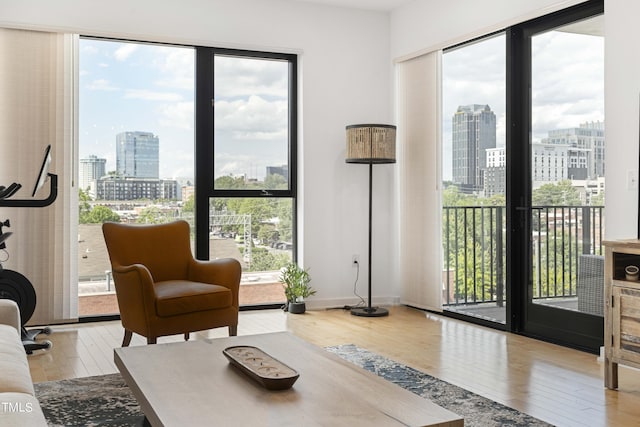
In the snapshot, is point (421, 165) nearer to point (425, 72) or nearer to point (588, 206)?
point (425, 72)

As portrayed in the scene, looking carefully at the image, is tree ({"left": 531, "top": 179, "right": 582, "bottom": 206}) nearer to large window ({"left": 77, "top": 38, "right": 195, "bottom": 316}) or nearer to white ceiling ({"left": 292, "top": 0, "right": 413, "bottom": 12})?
white ceiling ({"left": 292, "top": 0, "right": 413, "bottom": 12})

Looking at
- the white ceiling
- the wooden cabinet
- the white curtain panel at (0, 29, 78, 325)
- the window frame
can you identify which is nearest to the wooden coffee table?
the wooden cabinet

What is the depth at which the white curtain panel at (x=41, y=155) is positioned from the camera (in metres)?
4.91

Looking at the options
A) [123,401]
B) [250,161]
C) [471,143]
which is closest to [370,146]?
[471,143]

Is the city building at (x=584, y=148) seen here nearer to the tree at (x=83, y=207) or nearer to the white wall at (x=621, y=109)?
the white wall at (x=621, y=109)

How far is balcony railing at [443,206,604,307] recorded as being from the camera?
4.40 metres

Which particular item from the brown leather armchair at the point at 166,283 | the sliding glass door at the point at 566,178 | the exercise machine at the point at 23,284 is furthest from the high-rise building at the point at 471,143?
the exercise machine at the point at 23,284

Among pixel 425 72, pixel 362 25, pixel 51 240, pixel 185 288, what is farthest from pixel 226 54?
pixel 185 288

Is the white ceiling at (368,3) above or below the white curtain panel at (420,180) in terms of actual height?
above

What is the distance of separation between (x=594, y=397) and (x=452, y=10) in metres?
3.46

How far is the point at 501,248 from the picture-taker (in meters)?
5.28

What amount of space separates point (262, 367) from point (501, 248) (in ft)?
A: 11.6

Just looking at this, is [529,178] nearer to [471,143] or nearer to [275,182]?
[471,143]

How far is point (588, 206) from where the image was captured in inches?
170
